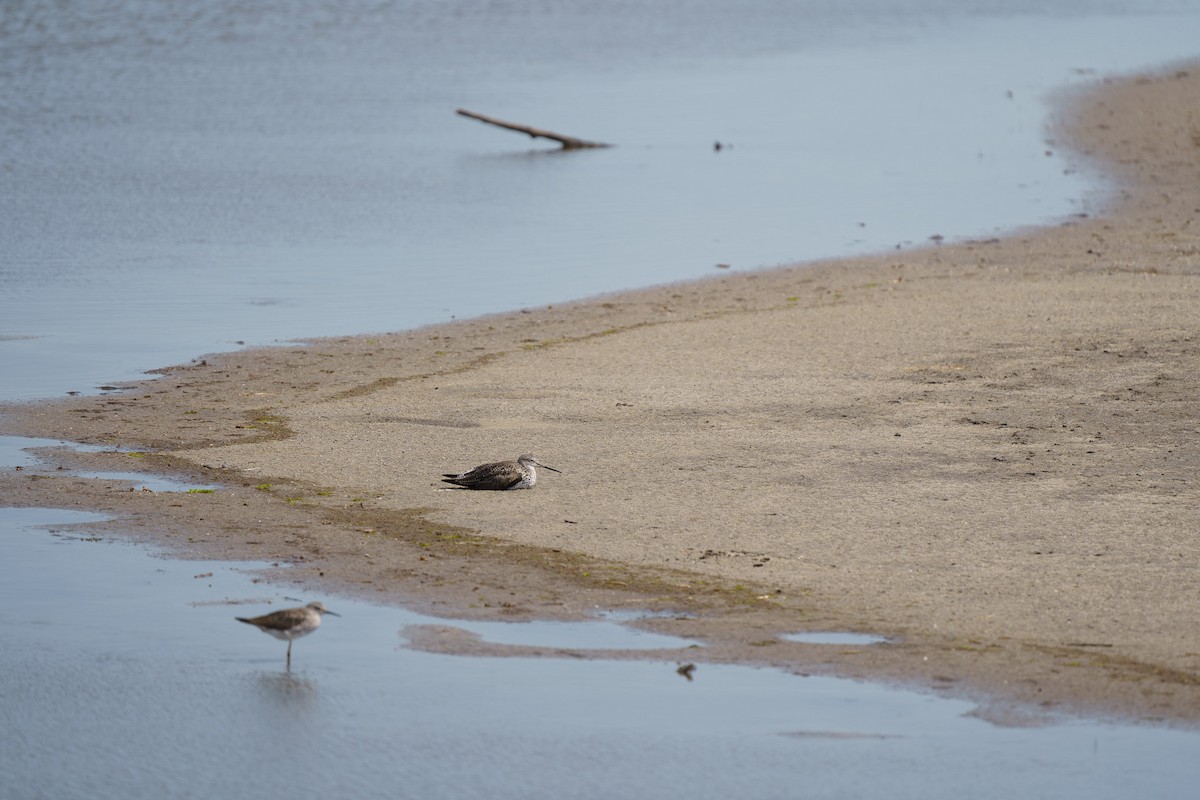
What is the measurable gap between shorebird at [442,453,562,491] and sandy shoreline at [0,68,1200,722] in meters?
0.08

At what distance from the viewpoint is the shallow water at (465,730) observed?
625 centimetres

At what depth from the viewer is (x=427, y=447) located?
35.3ft

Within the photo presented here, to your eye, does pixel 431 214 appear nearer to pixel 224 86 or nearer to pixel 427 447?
pixel 427 447

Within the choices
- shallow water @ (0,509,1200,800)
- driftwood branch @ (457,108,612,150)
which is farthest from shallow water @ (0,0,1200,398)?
shallow water @ (0,509,1200,800)

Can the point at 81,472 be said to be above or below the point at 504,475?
below

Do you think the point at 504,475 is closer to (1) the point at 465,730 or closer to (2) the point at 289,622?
(2) the point at 289,622

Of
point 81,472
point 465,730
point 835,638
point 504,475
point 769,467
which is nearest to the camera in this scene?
point 465,730

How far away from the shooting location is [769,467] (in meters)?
10.1

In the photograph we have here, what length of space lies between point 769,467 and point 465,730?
151 inches

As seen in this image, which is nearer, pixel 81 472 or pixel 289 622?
pixel 289 622

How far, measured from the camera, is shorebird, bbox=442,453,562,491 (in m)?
9.54

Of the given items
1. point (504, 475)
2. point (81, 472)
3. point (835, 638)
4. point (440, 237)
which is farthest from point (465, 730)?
point (440, 237)

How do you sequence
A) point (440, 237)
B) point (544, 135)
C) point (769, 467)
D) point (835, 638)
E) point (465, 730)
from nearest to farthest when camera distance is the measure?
point (465, 730) → point (835, 638) → point (769, 467) → point (440, 237) → point (544, 135)

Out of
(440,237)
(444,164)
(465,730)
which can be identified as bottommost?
(465,730)
